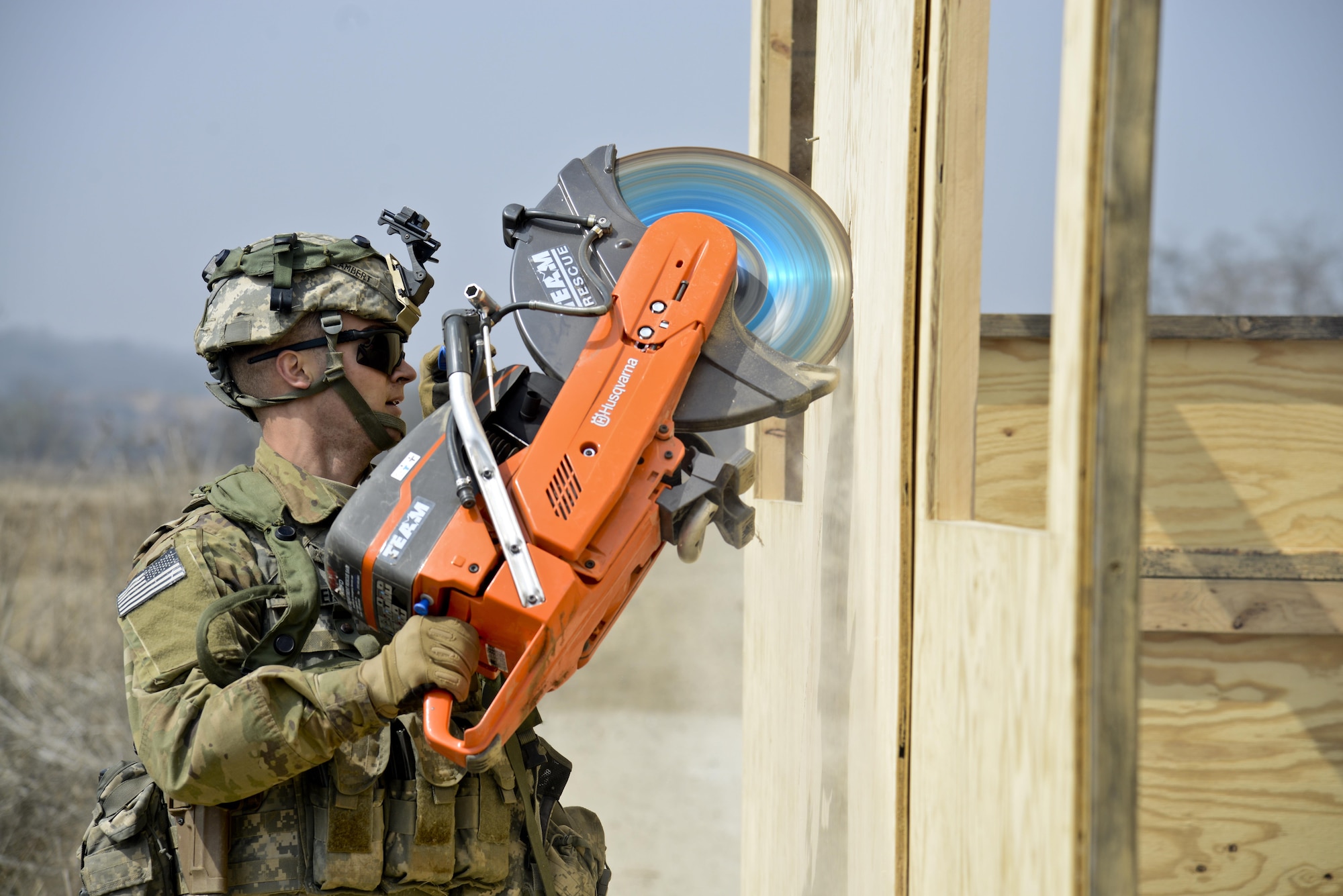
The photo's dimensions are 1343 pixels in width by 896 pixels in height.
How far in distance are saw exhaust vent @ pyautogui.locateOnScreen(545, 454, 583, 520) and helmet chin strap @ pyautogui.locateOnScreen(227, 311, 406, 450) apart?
863 mm

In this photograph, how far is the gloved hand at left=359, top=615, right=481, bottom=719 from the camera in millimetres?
1902

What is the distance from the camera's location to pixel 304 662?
2.30 m

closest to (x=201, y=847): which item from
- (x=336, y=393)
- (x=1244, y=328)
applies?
(x=336, y=393)

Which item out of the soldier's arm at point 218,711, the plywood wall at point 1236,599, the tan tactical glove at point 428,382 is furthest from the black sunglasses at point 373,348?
the plywood wall at point 1236,599

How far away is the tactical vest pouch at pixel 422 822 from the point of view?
7.79 feet

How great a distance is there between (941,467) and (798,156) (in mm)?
2149

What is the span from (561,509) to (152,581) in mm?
1016

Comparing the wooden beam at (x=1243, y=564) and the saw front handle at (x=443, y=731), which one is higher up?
the wooden beam at (x=1243, y=564)

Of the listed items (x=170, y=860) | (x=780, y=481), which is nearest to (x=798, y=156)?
(x=780, y=481)

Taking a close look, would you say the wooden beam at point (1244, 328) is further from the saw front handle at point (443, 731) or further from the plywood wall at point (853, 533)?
the saw front handle at point (443, 731)

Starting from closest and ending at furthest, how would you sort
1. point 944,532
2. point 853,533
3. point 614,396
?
point 944,532 → point 614,396 → point 853,533

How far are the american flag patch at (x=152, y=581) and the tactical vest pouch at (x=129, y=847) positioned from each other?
0.49m

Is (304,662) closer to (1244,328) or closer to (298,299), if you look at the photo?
(298,299)

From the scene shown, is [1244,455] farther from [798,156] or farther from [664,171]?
[798,156]
